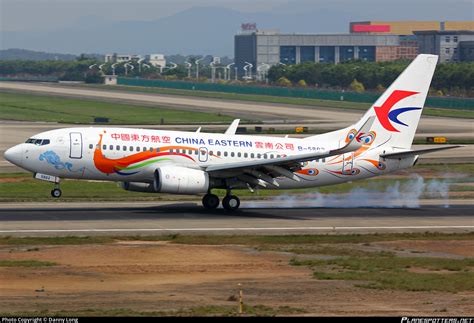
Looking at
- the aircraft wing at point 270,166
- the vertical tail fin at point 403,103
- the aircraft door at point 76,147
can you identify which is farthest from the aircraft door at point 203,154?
the vertical tail fin at point 403,103

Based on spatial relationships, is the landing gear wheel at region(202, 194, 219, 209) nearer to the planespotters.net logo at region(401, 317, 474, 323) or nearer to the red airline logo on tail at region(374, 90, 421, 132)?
the red airline logo on tail at region(374, 90, 421, 132)

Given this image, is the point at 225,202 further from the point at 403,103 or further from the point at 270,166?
the point at 403,103

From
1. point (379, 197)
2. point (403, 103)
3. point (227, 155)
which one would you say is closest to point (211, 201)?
point (227, 155)

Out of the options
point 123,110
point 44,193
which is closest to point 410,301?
point 44,193

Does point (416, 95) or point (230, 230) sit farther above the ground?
point (416, 95)

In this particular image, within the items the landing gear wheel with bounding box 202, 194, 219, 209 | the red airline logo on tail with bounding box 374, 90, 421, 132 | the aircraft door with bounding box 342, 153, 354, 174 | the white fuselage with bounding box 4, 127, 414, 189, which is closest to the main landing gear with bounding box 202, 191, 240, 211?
the landing gear wheel with bounding box 202, 194, 219, 209

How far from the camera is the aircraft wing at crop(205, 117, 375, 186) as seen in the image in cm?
5422

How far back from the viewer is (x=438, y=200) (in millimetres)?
65188

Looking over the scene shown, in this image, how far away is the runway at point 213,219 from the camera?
49750 mm

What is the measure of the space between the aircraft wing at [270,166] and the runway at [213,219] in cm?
229

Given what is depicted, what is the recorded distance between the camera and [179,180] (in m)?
54.6

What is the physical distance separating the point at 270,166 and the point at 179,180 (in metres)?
5.15

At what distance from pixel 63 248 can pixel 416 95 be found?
2572cm

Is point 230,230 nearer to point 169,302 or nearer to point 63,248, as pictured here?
point 63,248
